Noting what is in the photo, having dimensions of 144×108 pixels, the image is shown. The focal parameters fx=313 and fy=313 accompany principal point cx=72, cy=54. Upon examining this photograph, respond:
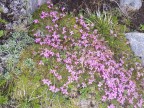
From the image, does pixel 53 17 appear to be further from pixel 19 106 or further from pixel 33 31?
pixel 19 106

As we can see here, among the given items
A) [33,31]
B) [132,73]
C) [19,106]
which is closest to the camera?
[19,106]

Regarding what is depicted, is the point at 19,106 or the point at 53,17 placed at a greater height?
the point at 53,17

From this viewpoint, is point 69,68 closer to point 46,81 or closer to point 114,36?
point 46,81

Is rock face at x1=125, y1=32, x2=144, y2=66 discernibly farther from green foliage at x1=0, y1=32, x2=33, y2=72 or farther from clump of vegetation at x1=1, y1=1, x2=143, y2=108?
green foliage at x1=0, y1=32, x2=33, y2=72

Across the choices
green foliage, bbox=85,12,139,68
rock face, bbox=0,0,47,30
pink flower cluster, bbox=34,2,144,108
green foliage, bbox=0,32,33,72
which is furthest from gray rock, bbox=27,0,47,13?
green foliage, bbox=85,12,139,68

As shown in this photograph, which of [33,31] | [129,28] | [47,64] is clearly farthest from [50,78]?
[129,28]

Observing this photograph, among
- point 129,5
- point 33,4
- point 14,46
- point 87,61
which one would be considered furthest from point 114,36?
point 14,46
